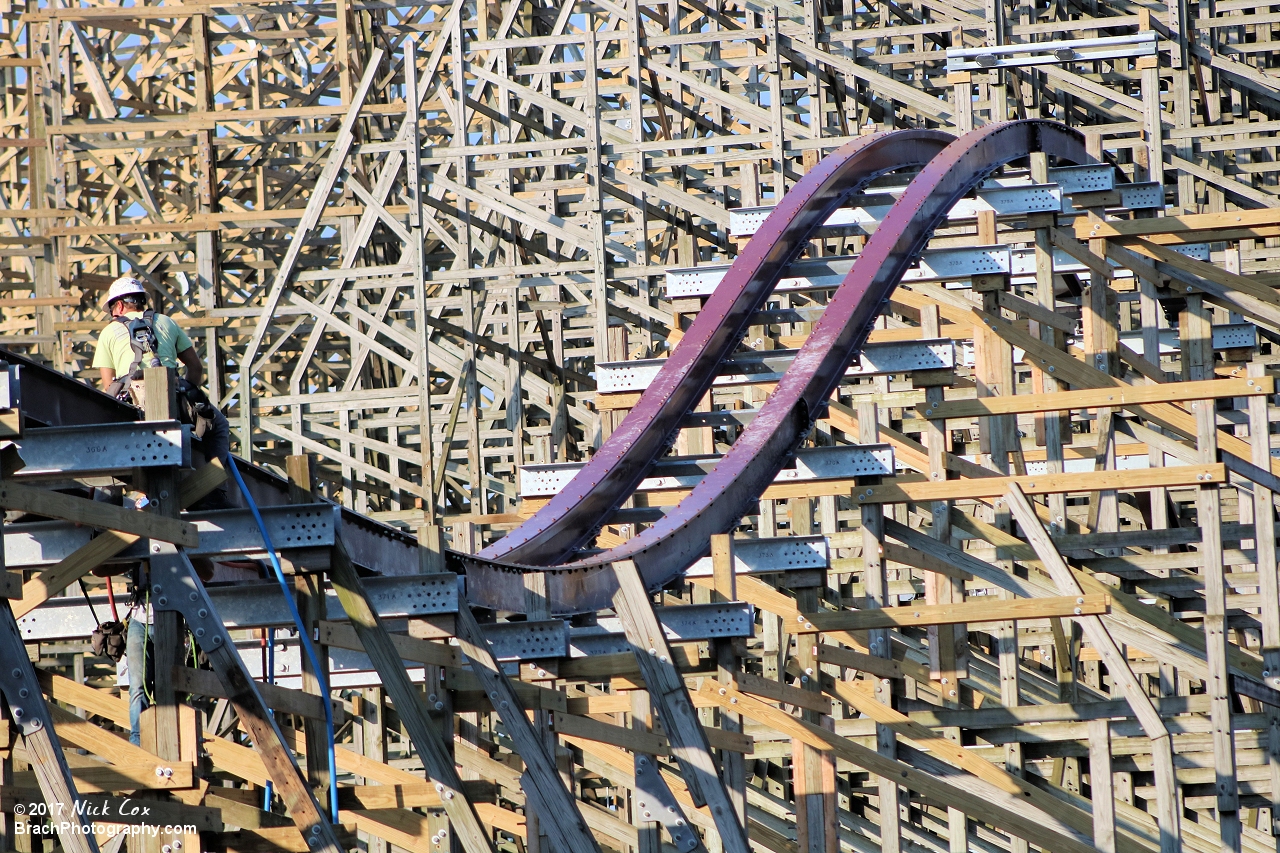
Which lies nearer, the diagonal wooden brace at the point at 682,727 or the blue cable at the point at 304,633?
the blue cable at the point at 304,633

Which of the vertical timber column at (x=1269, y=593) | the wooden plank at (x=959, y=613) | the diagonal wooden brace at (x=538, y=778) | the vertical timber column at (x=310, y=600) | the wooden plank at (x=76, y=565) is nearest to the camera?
the wooden plank at (x=76, y=565)

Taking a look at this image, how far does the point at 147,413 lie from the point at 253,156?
21399mm

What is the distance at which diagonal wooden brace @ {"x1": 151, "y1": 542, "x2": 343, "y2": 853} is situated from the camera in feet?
30.0

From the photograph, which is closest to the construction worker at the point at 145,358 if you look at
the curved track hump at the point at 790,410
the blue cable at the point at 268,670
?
the blue cable at the point at 268,670

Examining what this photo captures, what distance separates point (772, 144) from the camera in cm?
1967

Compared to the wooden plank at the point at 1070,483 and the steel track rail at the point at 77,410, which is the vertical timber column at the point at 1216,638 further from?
the steel track rail at the point at 77,410

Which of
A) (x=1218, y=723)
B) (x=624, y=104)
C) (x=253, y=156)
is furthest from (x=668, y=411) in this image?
(x=253, y=156)

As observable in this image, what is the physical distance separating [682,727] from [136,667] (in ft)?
8.34

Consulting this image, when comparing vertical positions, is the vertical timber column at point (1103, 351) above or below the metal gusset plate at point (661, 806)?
above

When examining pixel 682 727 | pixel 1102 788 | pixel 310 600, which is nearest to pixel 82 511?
pixel 310 600

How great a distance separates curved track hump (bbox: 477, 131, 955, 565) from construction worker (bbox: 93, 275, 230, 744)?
1977 mm

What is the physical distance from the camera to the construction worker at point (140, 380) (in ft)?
31.4

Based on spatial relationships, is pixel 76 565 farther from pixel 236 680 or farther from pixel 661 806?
pixel 661 806

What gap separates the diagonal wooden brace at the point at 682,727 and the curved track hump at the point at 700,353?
124 centimetres
